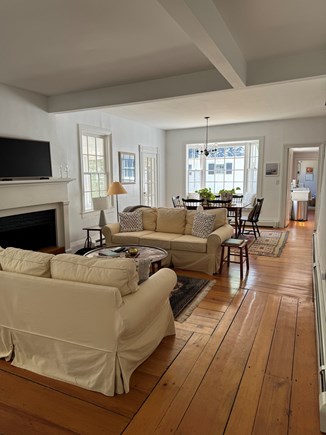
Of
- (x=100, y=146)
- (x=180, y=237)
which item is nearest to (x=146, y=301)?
(x=180, y=237)

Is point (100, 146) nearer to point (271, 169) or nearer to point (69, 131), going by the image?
point (69, 131)

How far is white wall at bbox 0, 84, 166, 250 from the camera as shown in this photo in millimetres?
4555

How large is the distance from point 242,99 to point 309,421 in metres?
4.97

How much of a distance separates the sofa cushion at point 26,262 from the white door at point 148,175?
18.8 ft

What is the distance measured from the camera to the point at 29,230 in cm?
492

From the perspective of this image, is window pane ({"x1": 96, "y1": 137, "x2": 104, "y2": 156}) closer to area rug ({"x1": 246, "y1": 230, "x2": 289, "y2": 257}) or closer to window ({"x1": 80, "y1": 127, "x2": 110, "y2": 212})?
window ({"x1": 80, "y1": 127, "x2": 110, "y2": 212})

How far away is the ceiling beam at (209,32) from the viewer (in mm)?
1918

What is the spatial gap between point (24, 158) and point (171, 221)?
2.53m

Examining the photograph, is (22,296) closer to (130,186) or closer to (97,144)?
(97,144)

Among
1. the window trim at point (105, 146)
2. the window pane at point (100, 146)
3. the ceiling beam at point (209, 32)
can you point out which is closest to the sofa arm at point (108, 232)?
the window trim at point (105, 146)

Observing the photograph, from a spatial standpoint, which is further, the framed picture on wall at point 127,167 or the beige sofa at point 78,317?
the framed picture on wall at point 127,167

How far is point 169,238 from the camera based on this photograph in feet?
15.7

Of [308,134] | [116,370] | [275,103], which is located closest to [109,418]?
[116,370]

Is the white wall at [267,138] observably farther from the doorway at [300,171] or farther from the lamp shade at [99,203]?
the lamp shade at [99,203]
